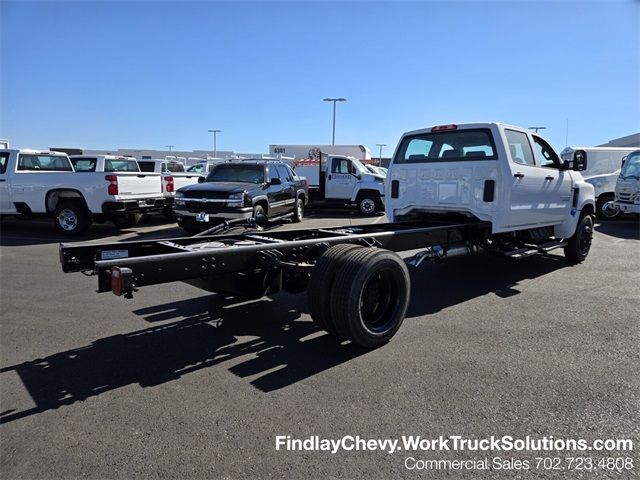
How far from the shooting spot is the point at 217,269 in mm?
3783

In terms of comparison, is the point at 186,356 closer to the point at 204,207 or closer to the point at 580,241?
the point at 204,207

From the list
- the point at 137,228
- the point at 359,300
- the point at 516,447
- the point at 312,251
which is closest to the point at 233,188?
the point at 137,228

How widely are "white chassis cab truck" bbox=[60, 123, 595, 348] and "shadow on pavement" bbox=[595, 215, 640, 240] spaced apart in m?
5.44

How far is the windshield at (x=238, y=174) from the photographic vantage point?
38.4 feet

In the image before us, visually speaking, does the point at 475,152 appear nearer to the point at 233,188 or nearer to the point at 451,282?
the point at 451,282

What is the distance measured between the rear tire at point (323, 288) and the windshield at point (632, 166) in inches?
538

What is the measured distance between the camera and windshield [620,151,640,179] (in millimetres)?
13859

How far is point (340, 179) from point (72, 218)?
972cm

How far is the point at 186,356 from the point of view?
13.1 feet

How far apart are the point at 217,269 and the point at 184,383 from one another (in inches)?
36.7

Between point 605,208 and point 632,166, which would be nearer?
point 632,166

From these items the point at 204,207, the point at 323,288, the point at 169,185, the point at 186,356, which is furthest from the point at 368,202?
the point at 186,356

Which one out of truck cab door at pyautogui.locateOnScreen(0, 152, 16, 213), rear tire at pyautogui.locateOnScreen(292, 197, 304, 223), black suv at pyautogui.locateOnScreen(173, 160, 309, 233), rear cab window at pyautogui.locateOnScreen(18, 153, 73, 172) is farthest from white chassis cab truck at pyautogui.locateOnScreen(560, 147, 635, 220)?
truck cab door at pyautogui.locateOnScreen(0, 152, 16, 213)

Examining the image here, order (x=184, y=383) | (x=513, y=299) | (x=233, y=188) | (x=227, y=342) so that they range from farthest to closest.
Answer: (x=233, y=188), (x=513, y=299), (x=227, y=342), (x=184, y=383)
